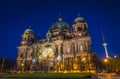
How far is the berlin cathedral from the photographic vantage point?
51.3m

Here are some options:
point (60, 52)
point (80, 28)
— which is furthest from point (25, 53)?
point (80, 28)

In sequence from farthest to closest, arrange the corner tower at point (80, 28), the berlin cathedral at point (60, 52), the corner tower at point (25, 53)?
the corner tower at point (25, 53) < the corner tower at point (80, 28) < the berlin cathedral at point (60, 52)

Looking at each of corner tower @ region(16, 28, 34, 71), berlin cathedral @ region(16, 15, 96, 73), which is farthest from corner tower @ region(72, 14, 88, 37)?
corner tower @ region(16, 28, 34, 71)

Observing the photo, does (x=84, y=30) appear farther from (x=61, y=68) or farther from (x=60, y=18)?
(x=60, y=18)

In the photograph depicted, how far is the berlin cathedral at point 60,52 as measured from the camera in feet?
168

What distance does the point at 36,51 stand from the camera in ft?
214

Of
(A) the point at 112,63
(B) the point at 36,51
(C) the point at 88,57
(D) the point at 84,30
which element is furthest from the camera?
(B) the point at 36,51

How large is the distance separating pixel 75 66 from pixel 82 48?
24.3ft

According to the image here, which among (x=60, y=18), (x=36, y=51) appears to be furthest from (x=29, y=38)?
(x=60, y=18)

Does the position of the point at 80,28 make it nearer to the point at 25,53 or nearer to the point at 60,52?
the point at 60,52

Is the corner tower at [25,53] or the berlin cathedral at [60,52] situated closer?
the berlin cathedral at [60,52]

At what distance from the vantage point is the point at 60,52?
57219 mm

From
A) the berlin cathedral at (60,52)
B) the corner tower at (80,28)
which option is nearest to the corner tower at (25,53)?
the berlin cathedral at (60,52)

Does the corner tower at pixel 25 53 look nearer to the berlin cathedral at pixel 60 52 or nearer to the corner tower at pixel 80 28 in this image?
the berlin cathedral at pixel 60 52
